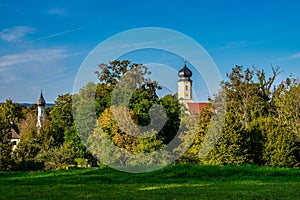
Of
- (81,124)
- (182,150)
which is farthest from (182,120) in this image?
(81,124)

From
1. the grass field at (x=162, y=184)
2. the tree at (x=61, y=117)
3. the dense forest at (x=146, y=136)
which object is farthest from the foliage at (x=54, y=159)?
the grass field at (x=162, y=184)

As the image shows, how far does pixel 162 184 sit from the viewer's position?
1330cm

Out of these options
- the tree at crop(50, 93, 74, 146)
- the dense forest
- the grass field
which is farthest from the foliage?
the grass field

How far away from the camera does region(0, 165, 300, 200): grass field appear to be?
34.7 feet

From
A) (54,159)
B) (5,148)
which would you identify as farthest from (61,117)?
(54,159)

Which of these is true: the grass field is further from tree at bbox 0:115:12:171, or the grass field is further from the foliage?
the foliage

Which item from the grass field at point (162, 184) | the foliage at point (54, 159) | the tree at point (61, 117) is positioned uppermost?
the tree at point (61, 117)

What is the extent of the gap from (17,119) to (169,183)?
187 feet

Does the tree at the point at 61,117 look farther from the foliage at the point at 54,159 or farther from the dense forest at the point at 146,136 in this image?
the foliage at the point at 54,159

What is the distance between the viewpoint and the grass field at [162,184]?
10578 millimetres

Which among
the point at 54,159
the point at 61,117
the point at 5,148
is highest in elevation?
the point at 61,117

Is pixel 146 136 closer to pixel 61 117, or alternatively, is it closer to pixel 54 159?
pixel 54 159

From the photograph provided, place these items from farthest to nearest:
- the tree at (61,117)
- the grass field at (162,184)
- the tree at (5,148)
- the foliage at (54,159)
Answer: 1. the tree at (61,117)
2. the foliage at (54,159)
3. the tree at (5,148)
4. the grass field at (162,184)

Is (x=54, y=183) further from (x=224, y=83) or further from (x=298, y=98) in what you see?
(x=224, y=83)
